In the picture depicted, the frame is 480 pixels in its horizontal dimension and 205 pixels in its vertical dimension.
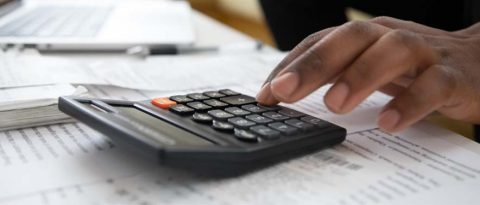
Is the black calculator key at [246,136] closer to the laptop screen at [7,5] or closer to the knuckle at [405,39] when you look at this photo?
the knuckle at [405,39]

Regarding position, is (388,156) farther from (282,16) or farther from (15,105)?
(282,16)

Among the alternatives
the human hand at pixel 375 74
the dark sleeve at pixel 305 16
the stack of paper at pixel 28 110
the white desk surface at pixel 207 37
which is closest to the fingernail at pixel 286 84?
the human hand at pixel 375 74

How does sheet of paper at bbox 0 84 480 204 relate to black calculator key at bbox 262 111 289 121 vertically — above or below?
below

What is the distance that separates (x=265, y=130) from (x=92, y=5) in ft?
2.62

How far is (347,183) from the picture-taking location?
25cm

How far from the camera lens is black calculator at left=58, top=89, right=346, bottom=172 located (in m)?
0.24

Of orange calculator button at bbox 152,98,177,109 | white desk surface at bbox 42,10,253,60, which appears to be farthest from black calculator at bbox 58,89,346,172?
white desk surface at bbox 42,10,253,60

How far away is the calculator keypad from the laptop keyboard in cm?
36

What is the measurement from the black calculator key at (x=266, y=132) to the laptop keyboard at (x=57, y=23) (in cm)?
43

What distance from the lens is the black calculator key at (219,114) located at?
Result: 0.30 metres

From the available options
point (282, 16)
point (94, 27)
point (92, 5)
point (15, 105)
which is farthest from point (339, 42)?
point (92, 5)

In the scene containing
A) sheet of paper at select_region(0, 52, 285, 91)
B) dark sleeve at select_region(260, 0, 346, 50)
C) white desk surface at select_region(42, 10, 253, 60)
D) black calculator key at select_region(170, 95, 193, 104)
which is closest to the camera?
black calculator key at select_region(170, 95, 193, 104)

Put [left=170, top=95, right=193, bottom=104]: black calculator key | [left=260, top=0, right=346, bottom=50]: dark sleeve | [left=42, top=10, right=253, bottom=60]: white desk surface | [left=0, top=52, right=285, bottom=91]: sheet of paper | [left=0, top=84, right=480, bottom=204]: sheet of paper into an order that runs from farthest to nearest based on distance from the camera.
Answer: [left=260, top=0, right=346, bottom=50]: dark sleeve → [left=42, top=10, right=253, bottom=60]: white desk surface → [left=0, top=52, right=285, bottom=91]: sheet of paper → [left=170, top=95, right=193, bottom=104]: black calculator key → [left=0, top=84, right=480, bottom=204]: sheet of paper

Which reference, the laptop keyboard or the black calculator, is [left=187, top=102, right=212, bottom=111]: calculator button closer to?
the black calculator
